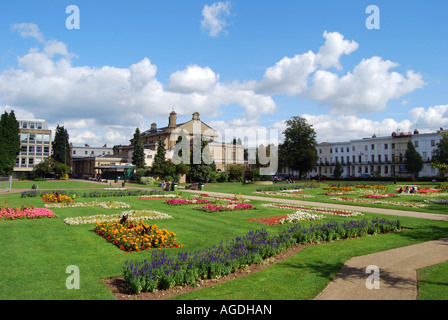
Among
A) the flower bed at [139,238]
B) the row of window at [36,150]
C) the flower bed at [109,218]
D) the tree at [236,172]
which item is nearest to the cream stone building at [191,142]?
the tree at [236,172]

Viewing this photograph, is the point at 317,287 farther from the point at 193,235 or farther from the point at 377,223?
the point at 377,223

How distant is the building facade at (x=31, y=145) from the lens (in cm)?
7912

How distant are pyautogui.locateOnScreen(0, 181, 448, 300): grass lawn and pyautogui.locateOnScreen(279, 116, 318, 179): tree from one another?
4938cm

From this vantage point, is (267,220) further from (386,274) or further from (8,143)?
(8,143)

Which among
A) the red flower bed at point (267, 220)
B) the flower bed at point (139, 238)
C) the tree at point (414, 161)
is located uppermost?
the tree at point (414, 161)

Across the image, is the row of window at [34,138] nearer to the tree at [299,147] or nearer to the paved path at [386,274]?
Result: the tree at [299,147]

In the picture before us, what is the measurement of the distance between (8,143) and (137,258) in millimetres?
67469

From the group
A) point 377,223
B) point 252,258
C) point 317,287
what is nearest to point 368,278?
point 317,287

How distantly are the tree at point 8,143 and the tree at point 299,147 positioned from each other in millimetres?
54063

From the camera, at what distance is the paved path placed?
261 inches

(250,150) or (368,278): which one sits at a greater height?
(250,150)

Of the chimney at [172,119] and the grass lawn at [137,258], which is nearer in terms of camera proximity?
the grass lawn at [137,258]
